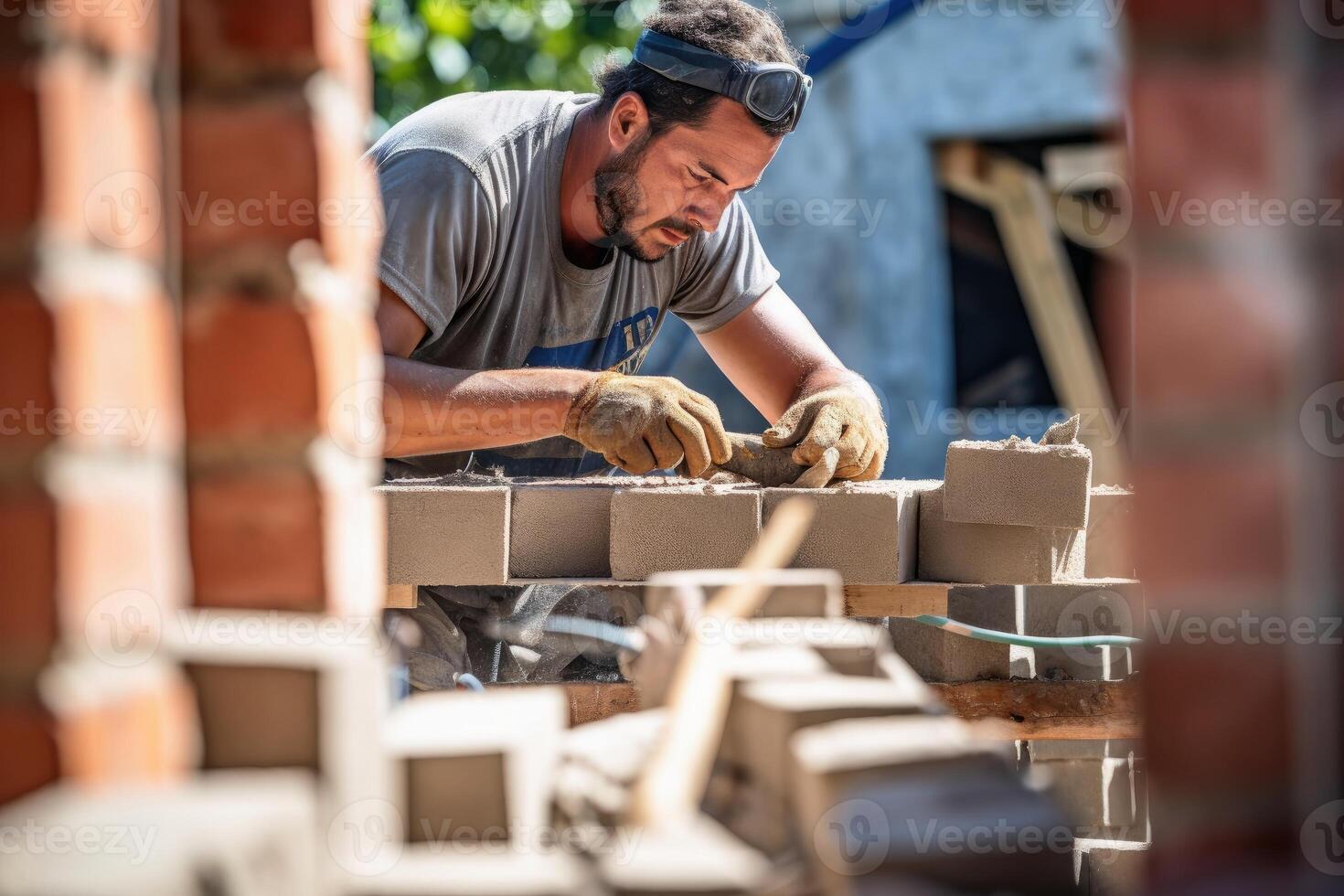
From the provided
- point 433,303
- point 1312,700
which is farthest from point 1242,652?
point 433,303

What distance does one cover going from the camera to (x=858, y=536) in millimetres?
2609

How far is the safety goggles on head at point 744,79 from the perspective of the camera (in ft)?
10.7

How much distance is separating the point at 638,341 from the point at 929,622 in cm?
157

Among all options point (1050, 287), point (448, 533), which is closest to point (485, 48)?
point (1050, 287)

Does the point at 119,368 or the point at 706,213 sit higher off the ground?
the point at 706,213

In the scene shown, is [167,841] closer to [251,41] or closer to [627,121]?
[251,41]

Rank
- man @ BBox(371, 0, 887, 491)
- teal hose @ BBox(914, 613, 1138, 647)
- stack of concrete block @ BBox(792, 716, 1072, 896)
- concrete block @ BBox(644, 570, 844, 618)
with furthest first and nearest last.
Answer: man @ BBox(371, 0, 887, 491) → teal hose @ BBox(914, 613, 1138, 647) → concrete block @ BBox(644, 570, 844, 618) → stack of concrete block @ BBox(792, 716, 1072, 896)

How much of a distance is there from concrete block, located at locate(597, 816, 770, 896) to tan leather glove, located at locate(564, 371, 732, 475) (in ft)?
6.17

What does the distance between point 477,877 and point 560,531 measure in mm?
Answer: 1776

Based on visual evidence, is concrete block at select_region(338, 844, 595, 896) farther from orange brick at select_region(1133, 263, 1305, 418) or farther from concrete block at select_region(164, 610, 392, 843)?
orange brick at select_region(1133, 263, 1305, 418)

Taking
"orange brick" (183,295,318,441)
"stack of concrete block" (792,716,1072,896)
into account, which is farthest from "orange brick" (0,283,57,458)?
"stack of concrete block" (792,716,1072,896)

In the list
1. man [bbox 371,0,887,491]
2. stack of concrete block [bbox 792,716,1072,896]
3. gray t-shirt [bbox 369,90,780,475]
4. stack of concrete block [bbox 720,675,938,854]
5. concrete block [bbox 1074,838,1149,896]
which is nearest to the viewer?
stack of concrete block [bbox 792,716,1072,896]

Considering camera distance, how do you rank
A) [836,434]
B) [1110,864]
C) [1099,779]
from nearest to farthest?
[1110,864] → [1099,779] → [836,434]

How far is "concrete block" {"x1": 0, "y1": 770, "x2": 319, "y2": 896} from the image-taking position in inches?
31.6
